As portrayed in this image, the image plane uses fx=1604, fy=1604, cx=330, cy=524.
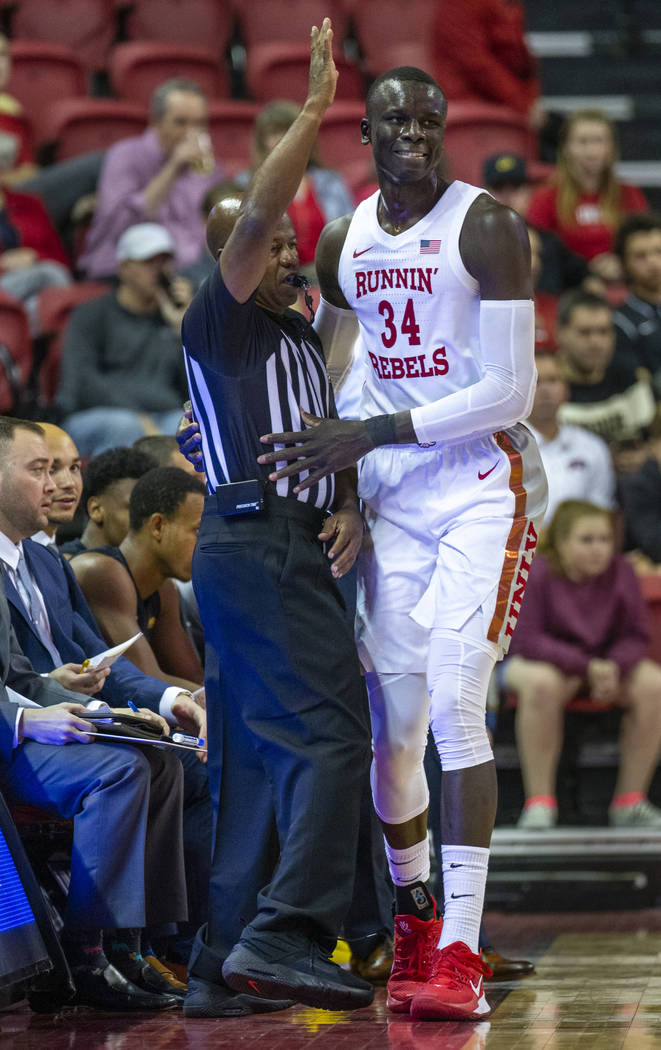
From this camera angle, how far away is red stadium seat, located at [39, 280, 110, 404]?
789 centimetres

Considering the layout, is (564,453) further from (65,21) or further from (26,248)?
(65,21)

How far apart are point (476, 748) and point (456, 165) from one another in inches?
262

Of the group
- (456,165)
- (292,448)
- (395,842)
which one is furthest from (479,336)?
(456,165)

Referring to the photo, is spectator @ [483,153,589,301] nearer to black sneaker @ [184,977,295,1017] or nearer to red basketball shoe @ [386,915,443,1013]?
red basketball shoe @ [386,915,443,1013]

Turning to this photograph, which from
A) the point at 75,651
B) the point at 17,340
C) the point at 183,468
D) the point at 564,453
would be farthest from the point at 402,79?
the point at 17,340

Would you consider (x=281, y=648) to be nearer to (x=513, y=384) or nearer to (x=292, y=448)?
(x=292, y=448)

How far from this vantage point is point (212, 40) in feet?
34.2

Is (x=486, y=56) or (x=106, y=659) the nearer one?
(x=106, y=659)

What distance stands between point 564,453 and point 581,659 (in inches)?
49.1

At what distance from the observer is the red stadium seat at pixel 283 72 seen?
9820 mm

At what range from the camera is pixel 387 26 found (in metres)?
10.3

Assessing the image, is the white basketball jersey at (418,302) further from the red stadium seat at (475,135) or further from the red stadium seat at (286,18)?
the red stadium seat at (286,18)

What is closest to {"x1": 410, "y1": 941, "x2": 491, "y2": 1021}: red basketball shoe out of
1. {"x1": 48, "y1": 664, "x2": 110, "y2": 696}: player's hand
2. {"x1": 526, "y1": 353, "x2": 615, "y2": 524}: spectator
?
{"x1": 48, "y1": 664, "x2": 110, "y2": 696}: player's hand

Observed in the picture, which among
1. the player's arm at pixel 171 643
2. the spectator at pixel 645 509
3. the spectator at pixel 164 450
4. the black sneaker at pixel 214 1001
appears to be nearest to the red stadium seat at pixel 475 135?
the spectator at pixel 645 509
